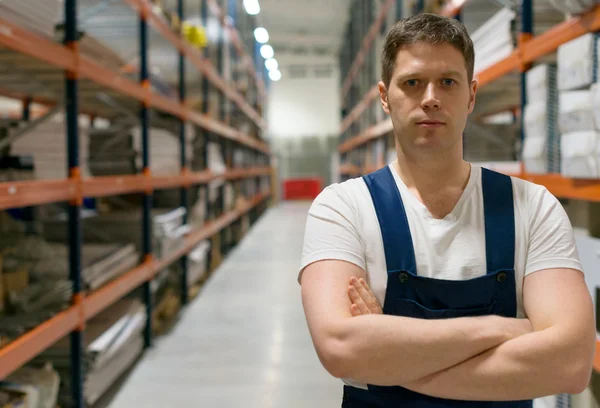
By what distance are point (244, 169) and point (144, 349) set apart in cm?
631

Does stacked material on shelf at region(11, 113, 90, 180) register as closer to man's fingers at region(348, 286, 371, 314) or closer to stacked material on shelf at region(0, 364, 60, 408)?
stacked material on shelf at region(0, 364, 60, 408)

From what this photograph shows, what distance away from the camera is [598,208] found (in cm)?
201

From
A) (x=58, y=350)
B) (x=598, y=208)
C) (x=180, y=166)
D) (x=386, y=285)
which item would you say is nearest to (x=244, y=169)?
(x=180, y=166)

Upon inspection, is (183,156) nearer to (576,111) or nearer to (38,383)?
(38,383)

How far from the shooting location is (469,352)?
1.08 meters

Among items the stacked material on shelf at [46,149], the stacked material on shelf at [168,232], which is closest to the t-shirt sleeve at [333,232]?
the stacked material on shelf at [46,149]

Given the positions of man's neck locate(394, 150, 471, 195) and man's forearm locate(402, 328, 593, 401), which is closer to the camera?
man's forearm locate(402, 328, 593, 401)

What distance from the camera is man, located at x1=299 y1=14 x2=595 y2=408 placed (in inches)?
42.4

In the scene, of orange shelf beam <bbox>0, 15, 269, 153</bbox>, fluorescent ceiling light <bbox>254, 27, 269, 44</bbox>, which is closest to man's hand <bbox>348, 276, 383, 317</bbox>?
orange shelf beam <bbox>0, 15, 269, 153</bbox>

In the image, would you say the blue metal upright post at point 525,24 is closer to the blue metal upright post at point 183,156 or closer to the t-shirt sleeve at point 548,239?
the t-shirt sleeve at point 548,239

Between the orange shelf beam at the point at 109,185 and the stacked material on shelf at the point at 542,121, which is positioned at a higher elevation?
the stacked material on shelf at the point at 542,121

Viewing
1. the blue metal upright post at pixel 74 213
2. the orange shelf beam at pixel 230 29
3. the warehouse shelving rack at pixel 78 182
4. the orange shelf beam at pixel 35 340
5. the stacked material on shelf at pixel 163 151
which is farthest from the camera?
the orange shelf beam at pixel 230 29

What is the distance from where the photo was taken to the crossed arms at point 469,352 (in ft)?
3.51

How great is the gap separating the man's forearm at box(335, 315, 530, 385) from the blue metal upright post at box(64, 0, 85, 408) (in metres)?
2.03
